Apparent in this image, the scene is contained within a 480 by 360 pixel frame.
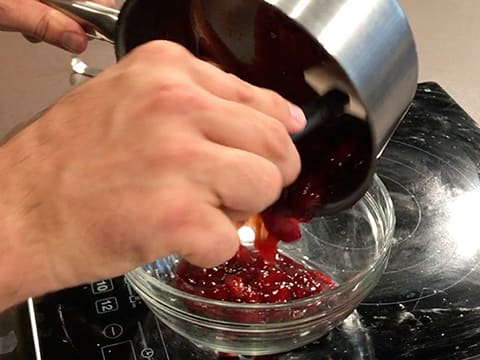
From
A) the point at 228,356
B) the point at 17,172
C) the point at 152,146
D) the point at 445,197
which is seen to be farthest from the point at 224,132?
the point at 445,197

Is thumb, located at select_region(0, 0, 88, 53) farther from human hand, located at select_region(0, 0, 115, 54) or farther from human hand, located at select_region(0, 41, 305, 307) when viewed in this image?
human hand, located at select_region(0, 41, 305, 307)

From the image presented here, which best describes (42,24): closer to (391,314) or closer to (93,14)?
(93,14)

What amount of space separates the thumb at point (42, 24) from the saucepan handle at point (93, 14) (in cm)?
3

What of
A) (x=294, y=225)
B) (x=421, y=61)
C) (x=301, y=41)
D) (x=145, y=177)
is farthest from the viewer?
(x=421, y=61)

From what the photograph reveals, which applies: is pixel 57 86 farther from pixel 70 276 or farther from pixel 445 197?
pixel 70 276

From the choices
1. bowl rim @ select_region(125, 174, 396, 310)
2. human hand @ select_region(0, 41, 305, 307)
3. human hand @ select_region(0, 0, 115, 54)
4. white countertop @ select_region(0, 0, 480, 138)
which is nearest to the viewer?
human hand @ select_region(0, 41, 305, 307)

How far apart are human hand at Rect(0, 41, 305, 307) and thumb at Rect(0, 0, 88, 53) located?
11.4 inches

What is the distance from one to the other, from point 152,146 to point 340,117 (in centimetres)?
23

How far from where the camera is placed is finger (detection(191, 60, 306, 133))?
54cm

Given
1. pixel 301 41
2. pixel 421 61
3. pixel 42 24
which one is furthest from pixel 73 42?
pixel 421 61

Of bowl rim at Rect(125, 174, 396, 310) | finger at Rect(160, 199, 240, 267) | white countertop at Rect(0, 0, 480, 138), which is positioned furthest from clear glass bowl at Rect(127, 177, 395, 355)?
white countertop at Rect(0, 0, 480, 138)

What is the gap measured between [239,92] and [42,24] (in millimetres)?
386

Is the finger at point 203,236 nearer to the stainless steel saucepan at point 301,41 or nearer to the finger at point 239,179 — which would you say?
the finger at point 239,179

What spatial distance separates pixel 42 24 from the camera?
2.73ft
